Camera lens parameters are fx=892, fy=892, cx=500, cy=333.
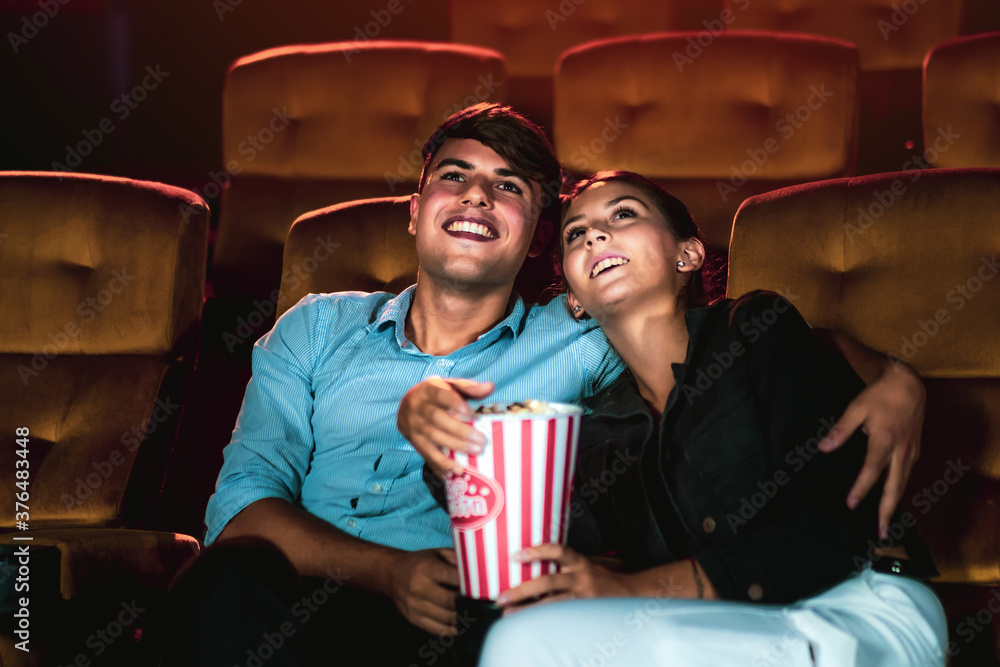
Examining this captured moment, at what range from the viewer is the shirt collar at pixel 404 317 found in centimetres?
128

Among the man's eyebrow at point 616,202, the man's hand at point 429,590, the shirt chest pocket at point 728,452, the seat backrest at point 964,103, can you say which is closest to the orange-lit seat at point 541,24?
the seat backrest at point 964,103

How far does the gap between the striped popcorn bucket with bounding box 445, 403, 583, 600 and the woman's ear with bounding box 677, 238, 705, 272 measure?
460mm

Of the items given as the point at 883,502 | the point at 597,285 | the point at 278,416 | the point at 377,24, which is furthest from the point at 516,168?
the point at 377,24

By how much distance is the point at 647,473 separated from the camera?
1.05 m

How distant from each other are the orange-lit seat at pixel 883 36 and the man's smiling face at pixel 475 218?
2020 millimetres

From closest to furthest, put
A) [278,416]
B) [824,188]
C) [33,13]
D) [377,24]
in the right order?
[278,416], [824,188], [33,13], [377,24]

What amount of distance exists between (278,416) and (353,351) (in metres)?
0.14

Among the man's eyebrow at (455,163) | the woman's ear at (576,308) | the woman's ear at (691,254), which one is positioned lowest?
the woman's ear at (576,308)

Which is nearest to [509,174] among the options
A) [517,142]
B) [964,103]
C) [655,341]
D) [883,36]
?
[517,142]

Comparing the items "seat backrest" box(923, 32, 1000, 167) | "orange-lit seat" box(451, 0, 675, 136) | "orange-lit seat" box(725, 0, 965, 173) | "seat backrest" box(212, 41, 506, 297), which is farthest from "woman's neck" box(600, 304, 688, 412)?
"orange-lit seat" box(451, 0, 675, 136)

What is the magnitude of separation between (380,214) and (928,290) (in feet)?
3.02

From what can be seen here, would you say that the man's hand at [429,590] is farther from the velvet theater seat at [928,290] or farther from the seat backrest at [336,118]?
the seat backrest at [336,118]

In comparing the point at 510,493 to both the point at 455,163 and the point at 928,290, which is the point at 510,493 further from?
the point at 928,290

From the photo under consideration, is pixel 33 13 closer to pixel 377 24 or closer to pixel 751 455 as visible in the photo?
pixel 377 24
